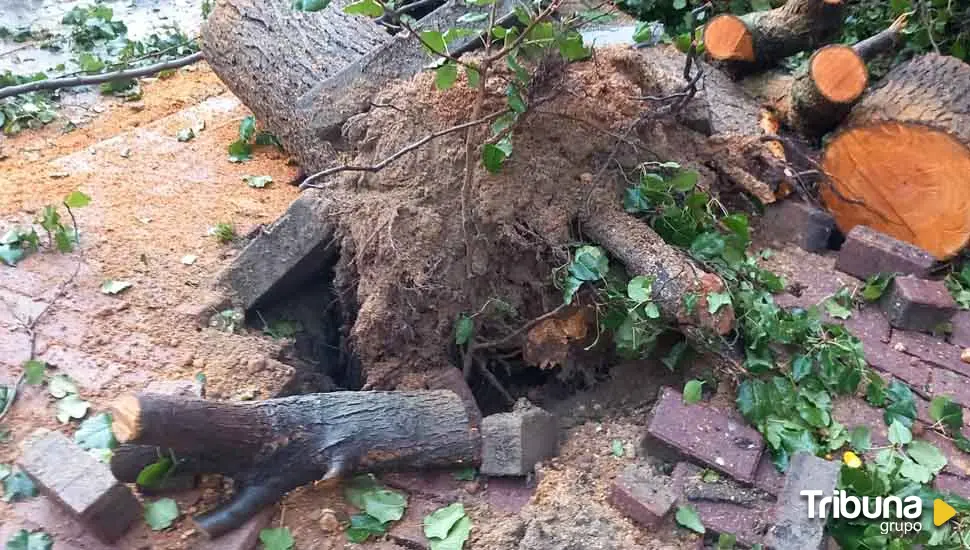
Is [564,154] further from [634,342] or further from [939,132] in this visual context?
[939,132]

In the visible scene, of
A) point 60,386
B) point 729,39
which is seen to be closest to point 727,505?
point 60,386

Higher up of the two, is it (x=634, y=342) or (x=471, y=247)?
(x=471, y=247)

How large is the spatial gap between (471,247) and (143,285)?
1.24 meters

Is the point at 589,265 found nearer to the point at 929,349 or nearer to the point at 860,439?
the point at 860,439

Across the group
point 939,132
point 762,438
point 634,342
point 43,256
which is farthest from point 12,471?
point 939,132

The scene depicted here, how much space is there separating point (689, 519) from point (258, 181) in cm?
245

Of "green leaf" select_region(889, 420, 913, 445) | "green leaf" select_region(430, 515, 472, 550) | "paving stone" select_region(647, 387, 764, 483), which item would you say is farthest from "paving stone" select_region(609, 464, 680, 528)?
"green leaf" select_region(889, 420, 913, 445)

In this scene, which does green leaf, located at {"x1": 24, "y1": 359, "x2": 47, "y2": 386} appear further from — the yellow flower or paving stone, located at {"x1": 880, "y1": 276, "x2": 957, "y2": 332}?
paving stone, located at {"x1": 880, "y1": 276, "x2": 957, "y2": 332}

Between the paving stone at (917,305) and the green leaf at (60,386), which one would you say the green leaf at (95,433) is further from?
the paving stone at (917,305)

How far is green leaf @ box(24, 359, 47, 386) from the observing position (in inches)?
99.1

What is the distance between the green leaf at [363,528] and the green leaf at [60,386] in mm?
1000

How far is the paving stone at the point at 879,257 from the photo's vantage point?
313cm

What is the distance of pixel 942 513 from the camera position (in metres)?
2.31

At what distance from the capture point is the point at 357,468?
239cm
